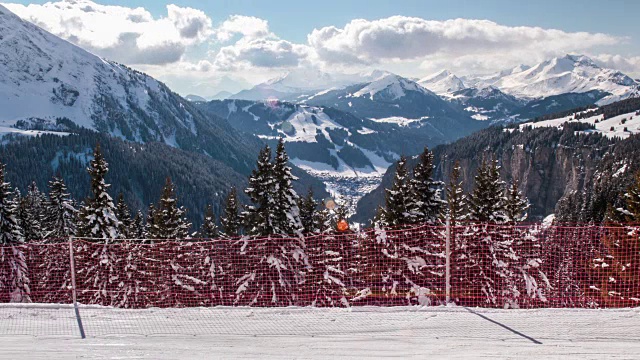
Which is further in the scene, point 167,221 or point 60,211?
point 60,211

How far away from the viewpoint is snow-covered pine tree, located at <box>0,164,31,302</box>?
18.2 meters

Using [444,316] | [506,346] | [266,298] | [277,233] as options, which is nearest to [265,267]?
[266,298]

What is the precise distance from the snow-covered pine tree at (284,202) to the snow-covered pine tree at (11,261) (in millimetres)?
11391

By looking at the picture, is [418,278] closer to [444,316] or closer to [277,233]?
[444,316]

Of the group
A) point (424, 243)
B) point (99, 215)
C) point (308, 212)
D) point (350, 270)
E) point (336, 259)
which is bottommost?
point (350, 270)

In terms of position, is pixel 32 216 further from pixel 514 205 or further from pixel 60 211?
pixel 514 205

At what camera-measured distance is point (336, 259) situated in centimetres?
1738

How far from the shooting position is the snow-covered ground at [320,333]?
8.98 m

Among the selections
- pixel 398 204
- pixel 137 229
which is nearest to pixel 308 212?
pixel 398 204

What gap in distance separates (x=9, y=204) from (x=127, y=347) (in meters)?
23.6

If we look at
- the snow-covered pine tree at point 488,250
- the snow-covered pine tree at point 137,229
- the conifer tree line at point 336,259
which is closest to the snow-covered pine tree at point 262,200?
the conifer tree line at point 336,259

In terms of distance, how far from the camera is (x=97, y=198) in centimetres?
2783

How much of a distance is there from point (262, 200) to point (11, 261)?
11640 mm

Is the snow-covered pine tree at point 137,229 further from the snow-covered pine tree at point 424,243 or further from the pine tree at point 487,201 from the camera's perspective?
the pine tree at point 487,201
